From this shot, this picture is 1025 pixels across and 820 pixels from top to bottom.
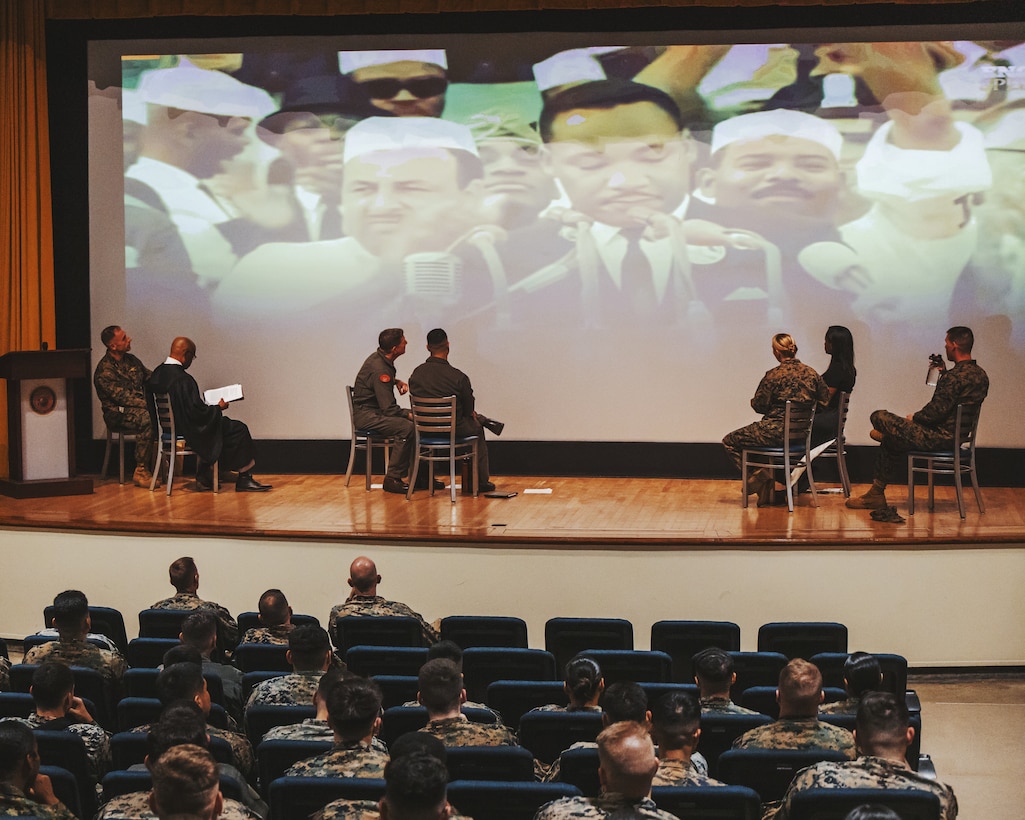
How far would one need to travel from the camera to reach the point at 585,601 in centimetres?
738

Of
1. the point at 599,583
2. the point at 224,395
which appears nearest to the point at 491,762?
the point at 599,583

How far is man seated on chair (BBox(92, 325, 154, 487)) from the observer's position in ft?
31.3

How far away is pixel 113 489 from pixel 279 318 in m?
1.95

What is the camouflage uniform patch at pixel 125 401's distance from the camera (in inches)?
376

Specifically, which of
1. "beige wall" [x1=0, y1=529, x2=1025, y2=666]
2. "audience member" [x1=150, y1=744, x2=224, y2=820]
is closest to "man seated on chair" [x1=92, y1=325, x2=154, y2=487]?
"beige wall" [x1=0, y1=529, x2=1025, y2=666]

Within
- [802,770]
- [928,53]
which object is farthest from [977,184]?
[802,770]

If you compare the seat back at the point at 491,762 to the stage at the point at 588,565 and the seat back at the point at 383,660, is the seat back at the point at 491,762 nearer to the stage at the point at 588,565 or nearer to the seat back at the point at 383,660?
the seat back at the point at 383,660

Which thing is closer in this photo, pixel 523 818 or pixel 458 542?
pixel 523 818

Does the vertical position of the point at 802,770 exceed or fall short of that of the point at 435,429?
it falls short

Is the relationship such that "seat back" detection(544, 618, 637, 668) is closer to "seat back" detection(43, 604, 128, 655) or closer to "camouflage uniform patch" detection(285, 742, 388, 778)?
"seat back" detection(43, 604, 128, 655)

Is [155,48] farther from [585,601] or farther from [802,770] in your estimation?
[802,770]

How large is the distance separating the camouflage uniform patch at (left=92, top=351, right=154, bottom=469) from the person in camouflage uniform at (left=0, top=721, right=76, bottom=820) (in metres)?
6.33

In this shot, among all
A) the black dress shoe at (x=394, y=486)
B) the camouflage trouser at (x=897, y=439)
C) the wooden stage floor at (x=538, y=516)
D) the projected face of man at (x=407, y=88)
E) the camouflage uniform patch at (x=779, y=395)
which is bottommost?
the wooden stage floor at (x=538, y=516)

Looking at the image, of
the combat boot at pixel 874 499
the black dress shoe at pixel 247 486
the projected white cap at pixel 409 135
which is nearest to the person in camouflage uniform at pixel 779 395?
the combat boot at pixel 874 499
